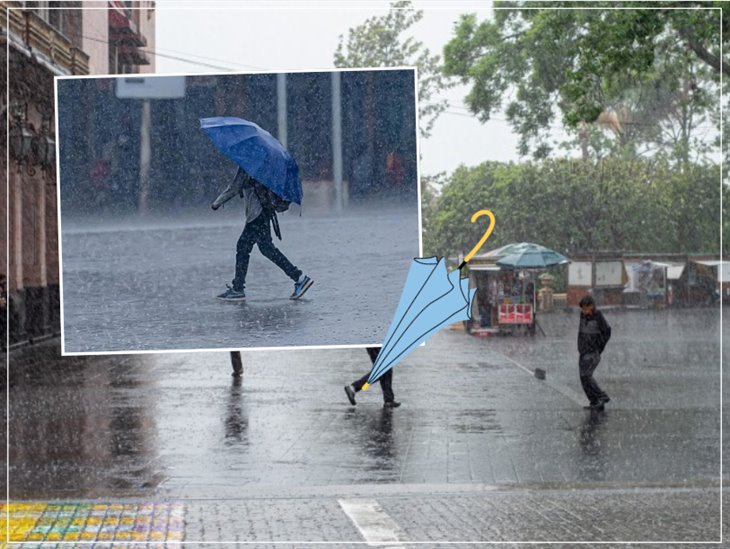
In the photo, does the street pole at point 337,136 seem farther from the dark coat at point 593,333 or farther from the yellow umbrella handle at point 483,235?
the dark coat at point 593,333

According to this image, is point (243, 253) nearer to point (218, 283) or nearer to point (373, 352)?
point (218, 283)

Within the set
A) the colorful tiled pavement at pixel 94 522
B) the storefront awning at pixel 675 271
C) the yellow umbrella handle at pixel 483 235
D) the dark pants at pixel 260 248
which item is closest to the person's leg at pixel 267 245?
the dark pants at pixel 260 248

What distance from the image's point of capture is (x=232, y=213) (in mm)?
5605

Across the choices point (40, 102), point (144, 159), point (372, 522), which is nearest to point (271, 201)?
point (144, 159)

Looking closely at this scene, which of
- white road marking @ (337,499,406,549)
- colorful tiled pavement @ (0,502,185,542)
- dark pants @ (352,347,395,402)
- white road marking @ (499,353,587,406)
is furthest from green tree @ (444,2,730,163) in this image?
colorful tiled pavement @ (0,502,185,542)

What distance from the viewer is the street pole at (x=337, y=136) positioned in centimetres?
554

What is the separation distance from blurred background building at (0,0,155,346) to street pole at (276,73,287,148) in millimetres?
735

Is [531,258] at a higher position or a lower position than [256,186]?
lower

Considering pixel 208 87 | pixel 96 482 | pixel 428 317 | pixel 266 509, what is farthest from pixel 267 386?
pixel 96 482

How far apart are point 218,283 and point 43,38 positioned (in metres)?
1.28

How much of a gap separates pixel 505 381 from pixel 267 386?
3.72ft

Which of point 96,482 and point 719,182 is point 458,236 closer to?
point 719,182

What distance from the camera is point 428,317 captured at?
5719 millimetres

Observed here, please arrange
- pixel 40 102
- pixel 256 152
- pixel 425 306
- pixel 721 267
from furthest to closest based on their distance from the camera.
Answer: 1. pixel 721 267
2. pixel 40 102
3. pixel 425 306
4. pixel 256 152
